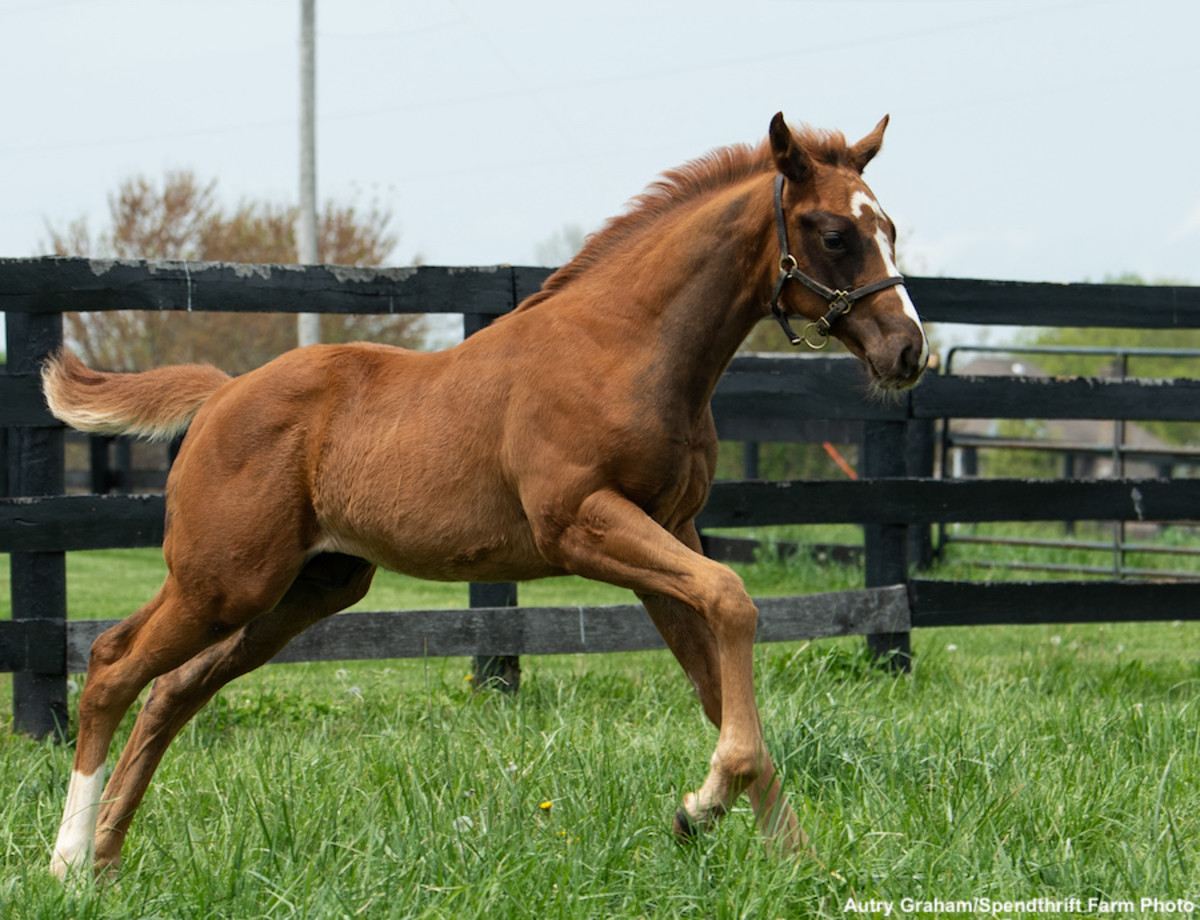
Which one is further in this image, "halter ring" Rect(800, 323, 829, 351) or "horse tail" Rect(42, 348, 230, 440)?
"horse tail" Rect(42, 348, 230, 440)

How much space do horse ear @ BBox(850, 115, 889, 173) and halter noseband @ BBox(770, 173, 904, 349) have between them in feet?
1.01

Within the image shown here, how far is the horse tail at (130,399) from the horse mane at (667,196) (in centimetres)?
119

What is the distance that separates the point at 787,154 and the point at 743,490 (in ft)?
8.84

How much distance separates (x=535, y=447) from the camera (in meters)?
3.40

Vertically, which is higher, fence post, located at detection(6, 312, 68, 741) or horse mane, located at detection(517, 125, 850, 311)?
horse mane, located at detection(517, 125, 850, 311)

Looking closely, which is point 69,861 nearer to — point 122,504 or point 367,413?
point 367,413

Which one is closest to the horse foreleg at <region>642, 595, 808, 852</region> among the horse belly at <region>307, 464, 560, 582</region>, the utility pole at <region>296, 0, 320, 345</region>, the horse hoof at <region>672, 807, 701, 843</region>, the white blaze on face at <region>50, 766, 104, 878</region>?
the horse hoof at <region>672, 807, 701, 843</region>

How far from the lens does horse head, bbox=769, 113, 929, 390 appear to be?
3.19m

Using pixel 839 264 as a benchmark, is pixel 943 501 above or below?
below

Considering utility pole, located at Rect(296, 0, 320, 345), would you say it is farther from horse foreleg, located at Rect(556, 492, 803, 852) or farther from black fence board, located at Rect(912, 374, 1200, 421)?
horse foreleg, located at Rect(556, 492, 803, 852)

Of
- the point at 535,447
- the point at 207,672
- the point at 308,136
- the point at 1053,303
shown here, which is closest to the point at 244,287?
the point at 207,672

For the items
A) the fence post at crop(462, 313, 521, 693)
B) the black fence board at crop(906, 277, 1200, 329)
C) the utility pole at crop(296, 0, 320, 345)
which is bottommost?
the fence post at crop(462, 313, 521, 693)

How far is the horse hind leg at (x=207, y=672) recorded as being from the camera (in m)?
3.62

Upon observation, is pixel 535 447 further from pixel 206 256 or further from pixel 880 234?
pixel 206 256
